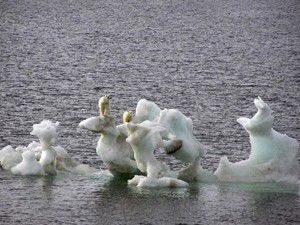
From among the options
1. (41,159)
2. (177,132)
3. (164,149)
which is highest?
(177,132)

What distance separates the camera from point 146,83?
69.1 m

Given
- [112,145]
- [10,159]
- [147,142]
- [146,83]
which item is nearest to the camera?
[147,142]

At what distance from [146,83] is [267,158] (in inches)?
1336

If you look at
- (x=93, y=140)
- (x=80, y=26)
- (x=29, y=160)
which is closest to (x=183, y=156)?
(x=29, y=160)

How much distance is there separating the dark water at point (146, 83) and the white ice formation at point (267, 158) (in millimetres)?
516

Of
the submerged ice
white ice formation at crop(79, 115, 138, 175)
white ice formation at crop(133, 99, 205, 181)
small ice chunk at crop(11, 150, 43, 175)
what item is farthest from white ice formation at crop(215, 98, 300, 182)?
small ice chunk at crop(11, 150, 43, 175)

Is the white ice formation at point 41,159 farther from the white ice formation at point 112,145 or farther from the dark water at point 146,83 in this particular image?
the white ice formation at point 112,145

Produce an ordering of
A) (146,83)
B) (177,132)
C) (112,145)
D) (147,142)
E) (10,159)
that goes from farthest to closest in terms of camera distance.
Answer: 1. (146,83)
2. (10,159)
3. (112,145)
4. (177,132)
5. (147,142)

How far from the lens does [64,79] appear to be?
7062 cm

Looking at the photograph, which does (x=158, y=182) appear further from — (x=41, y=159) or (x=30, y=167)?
(x=30, y=167)

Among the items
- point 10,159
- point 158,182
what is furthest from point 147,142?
point 10,159

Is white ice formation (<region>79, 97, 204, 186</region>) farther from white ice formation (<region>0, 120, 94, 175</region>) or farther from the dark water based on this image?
white ice formation (<region>0, 120, 94, 175</region>)

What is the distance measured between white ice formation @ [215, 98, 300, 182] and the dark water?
516 mm

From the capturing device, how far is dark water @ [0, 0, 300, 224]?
32531mm
